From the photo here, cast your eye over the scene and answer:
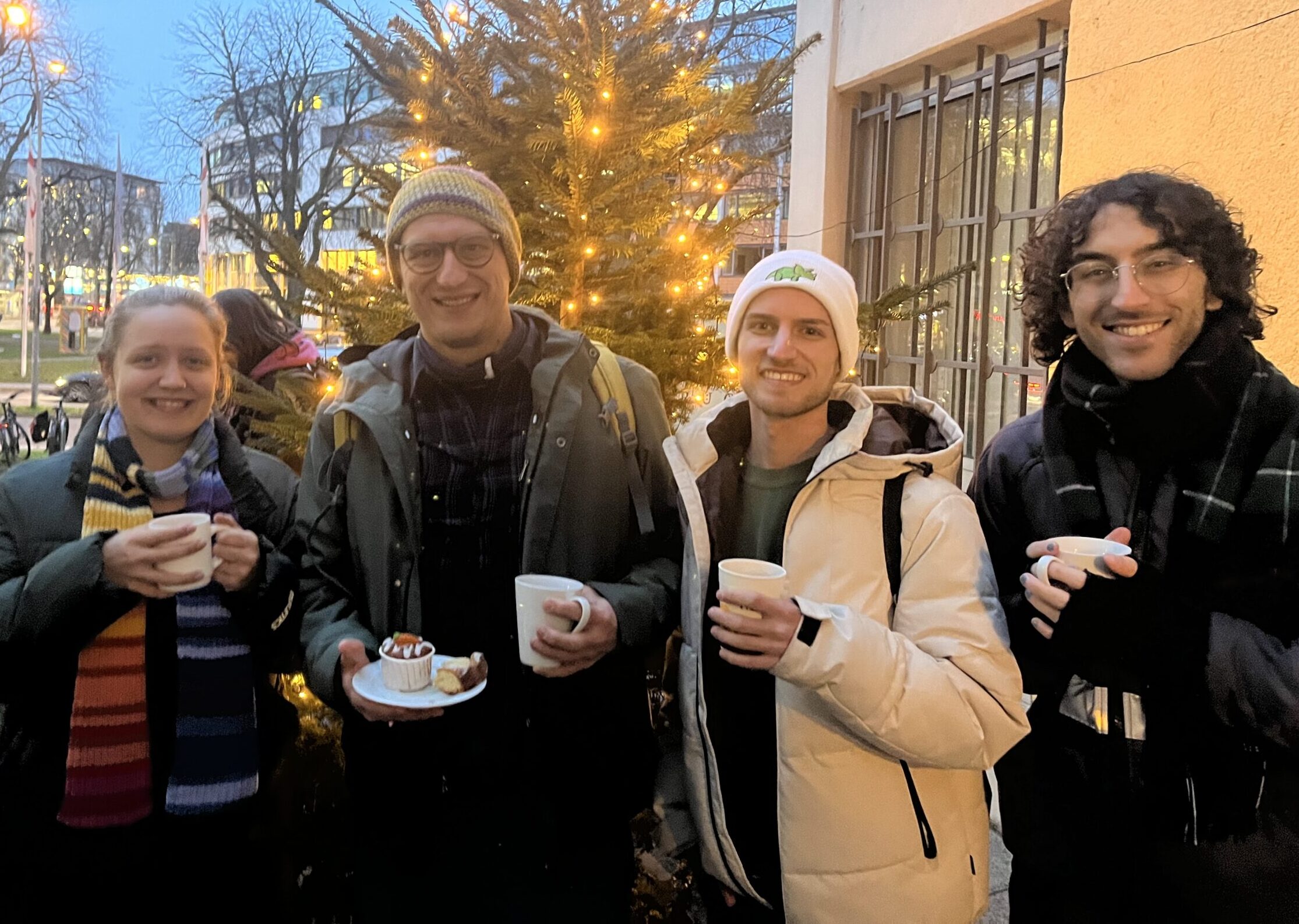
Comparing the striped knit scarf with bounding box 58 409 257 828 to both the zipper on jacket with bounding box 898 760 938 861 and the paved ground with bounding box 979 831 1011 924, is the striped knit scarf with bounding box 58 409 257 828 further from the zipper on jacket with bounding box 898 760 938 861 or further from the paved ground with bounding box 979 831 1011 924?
the paved ground with bounding box 979 831 1011 924

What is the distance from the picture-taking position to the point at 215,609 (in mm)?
2070

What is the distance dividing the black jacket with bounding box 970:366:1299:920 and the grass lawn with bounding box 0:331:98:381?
16.3 meters

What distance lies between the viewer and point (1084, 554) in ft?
5.29

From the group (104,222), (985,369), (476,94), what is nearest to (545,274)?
(476,94)

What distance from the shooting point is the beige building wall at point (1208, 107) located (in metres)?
3.52

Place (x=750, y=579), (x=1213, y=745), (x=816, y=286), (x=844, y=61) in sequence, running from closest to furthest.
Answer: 1. (x=750, y=579)
2. (x=1213, y=745)
3. (x=816, y=286)
4. (x=844, y=61)

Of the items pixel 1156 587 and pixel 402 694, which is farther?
pixel 402 694

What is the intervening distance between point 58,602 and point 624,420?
1324 millimetres

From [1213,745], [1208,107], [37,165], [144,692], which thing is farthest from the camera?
[37,165]

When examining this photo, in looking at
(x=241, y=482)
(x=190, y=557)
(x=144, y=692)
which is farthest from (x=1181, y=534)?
(x=144, y=692)

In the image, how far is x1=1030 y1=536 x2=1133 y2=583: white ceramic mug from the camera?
1601mm

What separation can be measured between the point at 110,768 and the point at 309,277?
1.90 meters

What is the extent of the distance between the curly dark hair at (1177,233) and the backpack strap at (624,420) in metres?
1.08

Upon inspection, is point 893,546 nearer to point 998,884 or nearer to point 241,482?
point 241,482
